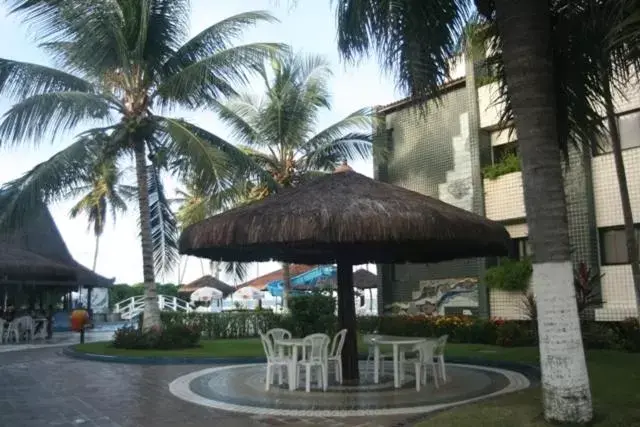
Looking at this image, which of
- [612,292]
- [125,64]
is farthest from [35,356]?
[612,292]

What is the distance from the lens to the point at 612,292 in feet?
55.9

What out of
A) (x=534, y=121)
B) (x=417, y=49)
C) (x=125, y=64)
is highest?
(x=125, y=64)

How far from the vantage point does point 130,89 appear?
1733cm

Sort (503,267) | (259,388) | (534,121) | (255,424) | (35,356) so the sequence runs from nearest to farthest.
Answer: (534,121) < (255,424) < (259,388) < (35,356) < (503,267)

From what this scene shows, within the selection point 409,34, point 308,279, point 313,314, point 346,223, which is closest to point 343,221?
point 346,223

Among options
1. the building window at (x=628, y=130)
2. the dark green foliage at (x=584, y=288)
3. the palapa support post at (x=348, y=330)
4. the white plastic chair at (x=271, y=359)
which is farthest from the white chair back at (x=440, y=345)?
the building window at (x=628, y=130)

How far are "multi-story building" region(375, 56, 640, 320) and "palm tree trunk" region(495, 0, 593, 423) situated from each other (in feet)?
29.5

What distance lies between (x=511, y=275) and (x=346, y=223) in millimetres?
11588

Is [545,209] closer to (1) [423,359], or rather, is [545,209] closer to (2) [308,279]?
(1) [423,359]

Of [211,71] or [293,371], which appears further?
[211,71]

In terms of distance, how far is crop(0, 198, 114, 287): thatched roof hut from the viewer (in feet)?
82.8

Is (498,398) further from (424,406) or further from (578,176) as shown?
(578,176)

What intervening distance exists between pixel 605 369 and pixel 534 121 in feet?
18.9

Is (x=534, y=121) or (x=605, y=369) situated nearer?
(x=534, y=121)
